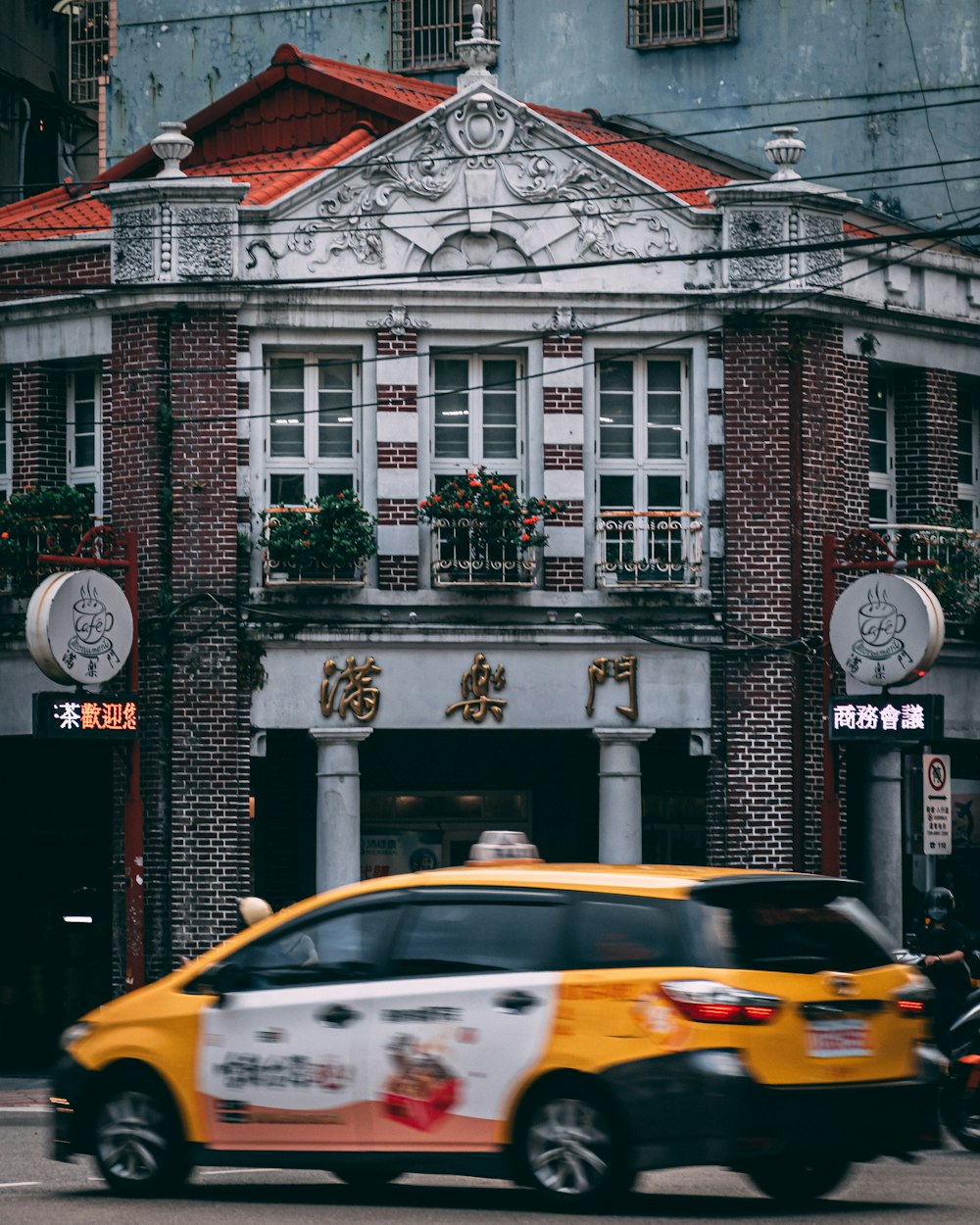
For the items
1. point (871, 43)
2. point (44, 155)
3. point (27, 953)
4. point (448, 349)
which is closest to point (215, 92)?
point (44, 155)

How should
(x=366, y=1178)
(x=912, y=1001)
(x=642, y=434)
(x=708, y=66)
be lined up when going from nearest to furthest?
1. (x=912, y=1001)
2. (x=366, y=1178)
3. (x=642, y=434)
4. (x=708, y=66)

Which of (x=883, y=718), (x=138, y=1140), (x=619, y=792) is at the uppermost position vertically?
(x=883, y=718)

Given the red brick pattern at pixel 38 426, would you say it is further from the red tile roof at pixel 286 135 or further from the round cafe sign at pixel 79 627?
the round cafe sign at pixel 79 627

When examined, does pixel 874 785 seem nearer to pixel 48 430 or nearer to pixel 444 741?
pixel 444 741

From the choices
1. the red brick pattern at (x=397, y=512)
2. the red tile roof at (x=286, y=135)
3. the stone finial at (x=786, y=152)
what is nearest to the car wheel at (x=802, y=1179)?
the red brick pattern at (x=397, y=512)

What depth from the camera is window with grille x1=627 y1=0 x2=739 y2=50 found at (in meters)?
31.8

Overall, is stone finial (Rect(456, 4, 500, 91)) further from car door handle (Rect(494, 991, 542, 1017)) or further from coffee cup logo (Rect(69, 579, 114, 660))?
car door handle (Rect(494, 991, 542, 1017))

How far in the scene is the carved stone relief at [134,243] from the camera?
23.8 metres

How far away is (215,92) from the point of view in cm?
3431

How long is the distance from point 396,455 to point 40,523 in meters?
3.75

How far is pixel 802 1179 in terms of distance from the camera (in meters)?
12.1

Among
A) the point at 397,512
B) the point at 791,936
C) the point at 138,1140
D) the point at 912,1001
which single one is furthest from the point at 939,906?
the point at 397,512

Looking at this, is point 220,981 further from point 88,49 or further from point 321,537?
point 88,49

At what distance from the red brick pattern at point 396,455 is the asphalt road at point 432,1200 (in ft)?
35.7
